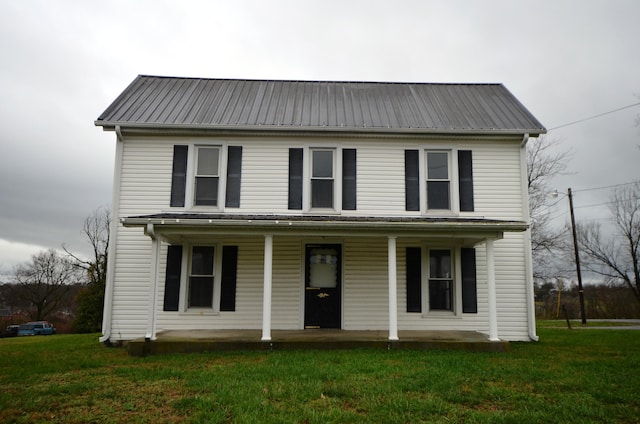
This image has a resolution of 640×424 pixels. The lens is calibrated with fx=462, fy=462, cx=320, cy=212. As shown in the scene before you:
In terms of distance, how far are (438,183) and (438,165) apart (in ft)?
1.54

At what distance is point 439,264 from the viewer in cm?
1135

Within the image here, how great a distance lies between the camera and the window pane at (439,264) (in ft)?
37.1

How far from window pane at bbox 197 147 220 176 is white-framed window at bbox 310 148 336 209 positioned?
2392 mm

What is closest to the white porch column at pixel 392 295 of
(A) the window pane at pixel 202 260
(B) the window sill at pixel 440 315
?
(B) the window sill at pixel 440 315

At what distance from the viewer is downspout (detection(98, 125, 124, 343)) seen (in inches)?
421

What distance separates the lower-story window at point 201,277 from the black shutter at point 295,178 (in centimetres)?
229

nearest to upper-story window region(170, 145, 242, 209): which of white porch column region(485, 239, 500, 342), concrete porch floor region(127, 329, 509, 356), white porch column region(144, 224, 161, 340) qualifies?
white porch column region(144, 224, 161, 340)

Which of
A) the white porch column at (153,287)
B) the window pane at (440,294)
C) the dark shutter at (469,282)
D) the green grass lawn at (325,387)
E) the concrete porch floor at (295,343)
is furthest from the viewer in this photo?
the window pane at (440,294)

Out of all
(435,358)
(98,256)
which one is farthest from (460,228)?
(98,256)

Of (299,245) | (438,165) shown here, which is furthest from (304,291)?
(438,165)

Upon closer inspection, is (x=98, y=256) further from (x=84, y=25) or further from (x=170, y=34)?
(x=84, y=25)

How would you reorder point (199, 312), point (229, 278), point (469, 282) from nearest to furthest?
point (199, 312) < point (229, 278) < point (469, 282)

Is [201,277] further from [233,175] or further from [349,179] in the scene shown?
[349,179]

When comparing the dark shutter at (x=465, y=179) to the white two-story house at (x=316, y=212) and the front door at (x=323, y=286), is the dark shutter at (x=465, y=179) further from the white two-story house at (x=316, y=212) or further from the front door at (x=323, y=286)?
the front door at (x=323, y=286)
